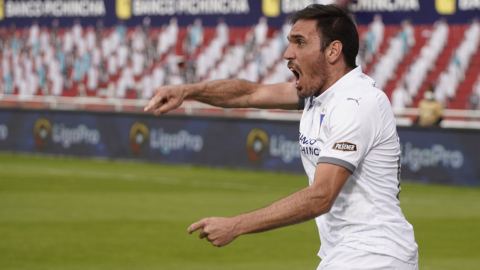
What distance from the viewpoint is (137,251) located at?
9523 mm

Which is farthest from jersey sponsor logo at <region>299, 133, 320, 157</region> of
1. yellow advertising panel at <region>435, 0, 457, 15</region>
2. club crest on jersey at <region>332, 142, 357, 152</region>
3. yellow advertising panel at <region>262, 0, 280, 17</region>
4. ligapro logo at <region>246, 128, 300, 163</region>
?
yellow advertising panel at <region>262, 0, 280, 17</region>

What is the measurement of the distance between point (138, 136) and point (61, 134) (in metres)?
2.92

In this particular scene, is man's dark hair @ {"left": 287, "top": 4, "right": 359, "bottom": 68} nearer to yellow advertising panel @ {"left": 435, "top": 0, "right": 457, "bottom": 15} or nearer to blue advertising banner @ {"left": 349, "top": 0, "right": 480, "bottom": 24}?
blue advertising banner @ {"left": 349, "top": 0, "right": 480, "bottom": 24}

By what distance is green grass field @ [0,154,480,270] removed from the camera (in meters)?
9.11

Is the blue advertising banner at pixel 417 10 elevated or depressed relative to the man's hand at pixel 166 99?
depressed

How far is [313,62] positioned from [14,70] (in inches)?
1434

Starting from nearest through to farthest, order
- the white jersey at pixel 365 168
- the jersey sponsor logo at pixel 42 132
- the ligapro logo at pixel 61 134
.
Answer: the white jersey at pixel 365 168 → the ligapro logo at pixel 61 134 → the jersey sponsor logo at pixel 42 132

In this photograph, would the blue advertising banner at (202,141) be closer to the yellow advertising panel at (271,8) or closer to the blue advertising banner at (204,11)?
the blue advertising banner at (204,11)

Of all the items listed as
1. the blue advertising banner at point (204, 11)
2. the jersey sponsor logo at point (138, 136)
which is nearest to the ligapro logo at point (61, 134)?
the jersey sponsor logo at point (138, 136)

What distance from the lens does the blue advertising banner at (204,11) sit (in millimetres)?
A: 27656

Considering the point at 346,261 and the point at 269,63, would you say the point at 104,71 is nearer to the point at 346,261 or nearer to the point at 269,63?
the point at 269,63

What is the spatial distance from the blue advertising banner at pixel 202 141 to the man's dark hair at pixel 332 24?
14493 mm

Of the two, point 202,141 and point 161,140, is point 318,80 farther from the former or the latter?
point 161,140

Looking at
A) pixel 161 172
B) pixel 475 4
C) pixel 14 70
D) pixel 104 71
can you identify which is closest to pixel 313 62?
pixel 161 172
